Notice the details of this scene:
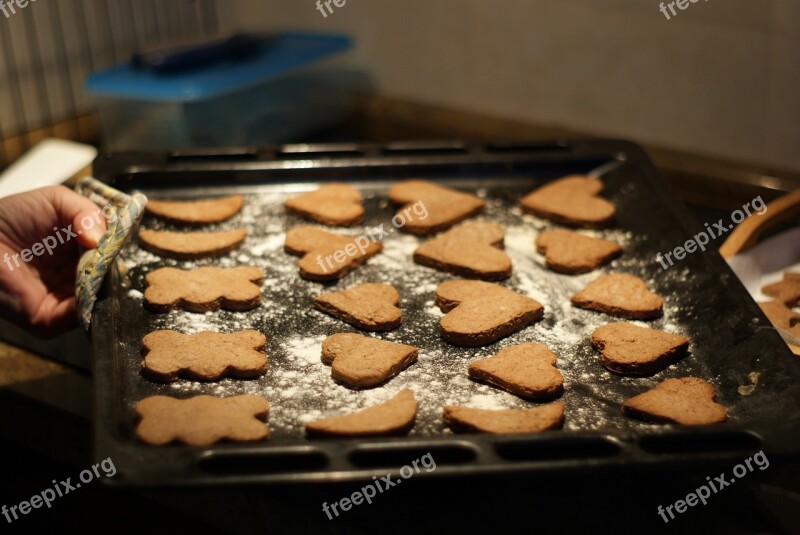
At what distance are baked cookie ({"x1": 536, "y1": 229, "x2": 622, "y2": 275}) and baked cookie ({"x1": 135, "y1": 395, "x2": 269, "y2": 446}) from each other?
600 mm

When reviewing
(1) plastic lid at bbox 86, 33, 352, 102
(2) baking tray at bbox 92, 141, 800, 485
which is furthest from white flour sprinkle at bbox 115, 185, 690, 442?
(1) plastic lid at bbox 86, 33, 352, 102

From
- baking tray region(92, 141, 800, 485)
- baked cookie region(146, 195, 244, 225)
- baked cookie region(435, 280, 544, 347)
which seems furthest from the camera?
baked cookie region(146, 195, 244, 225)

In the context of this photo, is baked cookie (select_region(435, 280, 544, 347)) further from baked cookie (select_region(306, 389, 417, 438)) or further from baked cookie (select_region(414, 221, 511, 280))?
baked cookie (select_region(306, 389, 417, 438))

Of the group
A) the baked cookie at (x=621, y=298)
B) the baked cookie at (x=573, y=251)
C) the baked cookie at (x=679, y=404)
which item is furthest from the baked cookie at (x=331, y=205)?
the baked cookie at (x=679, y=404)

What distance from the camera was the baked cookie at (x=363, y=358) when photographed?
1.18 metres

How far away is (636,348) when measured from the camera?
1.23 meters

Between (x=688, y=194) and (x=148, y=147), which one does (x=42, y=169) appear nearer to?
(x=148, y=147)

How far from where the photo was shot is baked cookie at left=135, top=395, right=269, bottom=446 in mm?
1026

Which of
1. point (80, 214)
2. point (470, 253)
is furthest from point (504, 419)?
point (80, 214)

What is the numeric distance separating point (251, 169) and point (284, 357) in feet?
1.87

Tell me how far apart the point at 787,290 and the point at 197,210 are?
40.9 inches

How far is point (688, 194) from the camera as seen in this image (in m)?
2.09

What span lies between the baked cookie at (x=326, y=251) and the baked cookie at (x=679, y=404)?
0.55 m

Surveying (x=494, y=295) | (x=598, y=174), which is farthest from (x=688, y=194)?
(x=494, y=295)
